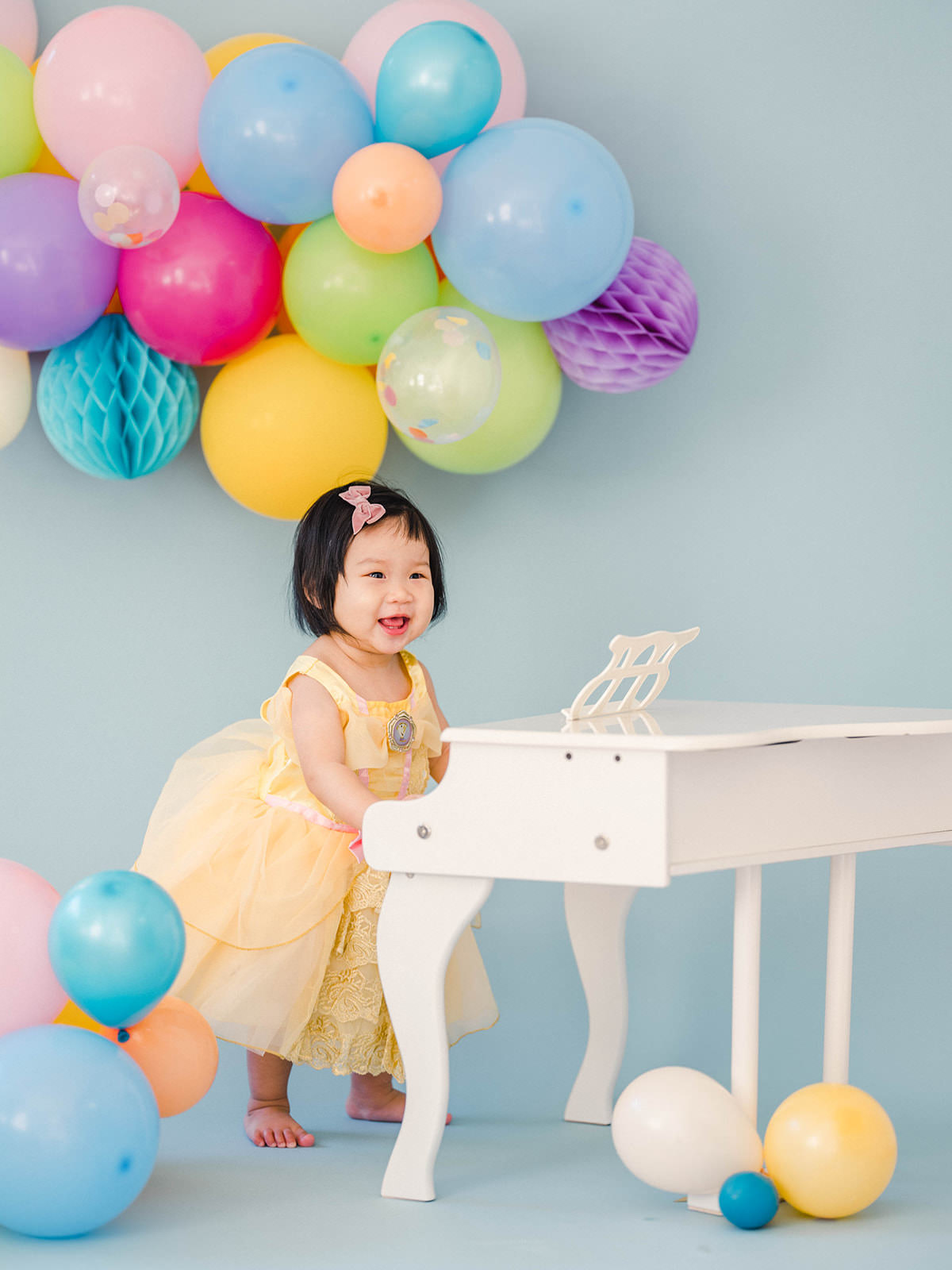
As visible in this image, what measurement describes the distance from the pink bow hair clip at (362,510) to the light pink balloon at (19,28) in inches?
40.9

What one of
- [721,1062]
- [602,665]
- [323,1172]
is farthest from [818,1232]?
[602,665]

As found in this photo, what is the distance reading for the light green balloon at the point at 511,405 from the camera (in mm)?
2568

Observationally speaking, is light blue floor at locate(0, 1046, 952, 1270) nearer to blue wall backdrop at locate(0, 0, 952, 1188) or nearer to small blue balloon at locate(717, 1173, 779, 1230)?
small blue balloon at locate(717, 1173, 779, 1230)

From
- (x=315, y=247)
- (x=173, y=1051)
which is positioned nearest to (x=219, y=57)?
(x=315, y=247)

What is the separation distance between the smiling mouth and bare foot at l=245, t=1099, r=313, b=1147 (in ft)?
2.64

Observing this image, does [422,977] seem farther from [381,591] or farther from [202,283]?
[202,283]

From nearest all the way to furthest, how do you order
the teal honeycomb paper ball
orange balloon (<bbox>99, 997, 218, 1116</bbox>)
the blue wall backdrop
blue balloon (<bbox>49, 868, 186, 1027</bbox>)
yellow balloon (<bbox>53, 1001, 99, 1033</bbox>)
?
1. blue balloon (<bbox>49, 868, 186, 1027</bbox>)
2. orange balloon (<bbox>99, 997, 218, 1116</bbox>)
3. yellow balloon (<bbox>53, 1001, 99, 1033</bbox>)
4. the teal honeycomb paper ball
5. the blue wall backdrop

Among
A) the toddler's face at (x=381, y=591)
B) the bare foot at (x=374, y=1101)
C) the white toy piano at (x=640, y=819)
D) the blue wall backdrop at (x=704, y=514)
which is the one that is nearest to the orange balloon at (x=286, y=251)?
the blue wall backdrop at (x=704, y=514)

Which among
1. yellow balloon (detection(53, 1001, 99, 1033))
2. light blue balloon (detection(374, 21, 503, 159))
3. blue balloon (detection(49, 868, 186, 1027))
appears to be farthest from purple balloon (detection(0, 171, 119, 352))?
yellow balloon (detection(53, 1001, 99, 1033))

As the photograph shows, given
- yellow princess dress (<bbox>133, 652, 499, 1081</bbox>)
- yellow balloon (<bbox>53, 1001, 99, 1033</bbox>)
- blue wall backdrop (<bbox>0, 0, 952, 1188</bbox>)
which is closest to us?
yellow balloon (<bbox>53, 1001, 99, 1033</bbox>)

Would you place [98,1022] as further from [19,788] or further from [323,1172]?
[19,788]

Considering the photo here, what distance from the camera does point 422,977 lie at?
1.97 m

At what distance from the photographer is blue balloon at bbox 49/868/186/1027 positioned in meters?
1.88

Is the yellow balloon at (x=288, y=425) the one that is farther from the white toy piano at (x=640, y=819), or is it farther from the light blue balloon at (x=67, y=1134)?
the light blue balloon at (x=67, y=1134)
